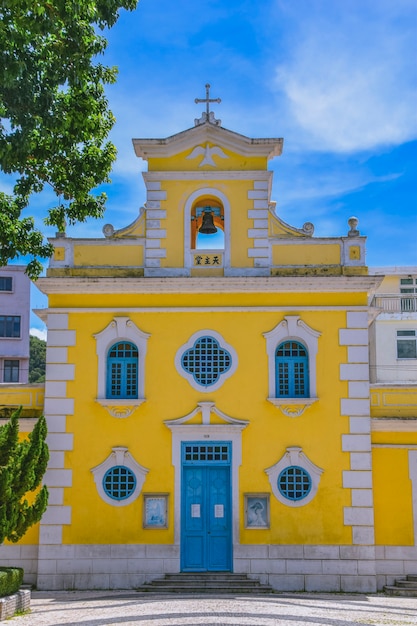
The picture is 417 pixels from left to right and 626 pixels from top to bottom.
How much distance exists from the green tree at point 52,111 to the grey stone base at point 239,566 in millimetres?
Answer: 6510

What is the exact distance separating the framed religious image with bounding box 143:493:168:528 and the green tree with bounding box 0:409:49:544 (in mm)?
2816

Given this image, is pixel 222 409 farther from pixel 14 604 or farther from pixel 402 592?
pixel 14 604

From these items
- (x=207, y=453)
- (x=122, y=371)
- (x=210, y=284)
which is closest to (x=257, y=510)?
(x=207, y=453)

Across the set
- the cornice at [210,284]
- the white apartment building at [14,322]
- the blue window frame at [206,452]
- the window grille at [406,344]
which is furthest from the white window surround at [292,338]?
the white apartment building at [14,322]

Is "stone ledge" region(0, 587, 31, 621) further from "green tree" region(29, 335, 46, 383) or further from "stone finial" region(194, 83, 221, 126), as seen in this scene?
"green tree" region(29, 335, 46, 383)

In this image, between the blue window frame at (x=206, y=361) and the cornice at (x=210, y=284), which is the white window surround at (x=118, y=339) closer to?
the cornice at (x=210, y=284)

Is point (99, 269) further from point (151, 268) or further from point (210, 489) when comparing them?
point (210, 489)

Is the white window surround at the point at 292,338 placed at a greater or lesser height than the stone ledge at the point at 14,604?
greater

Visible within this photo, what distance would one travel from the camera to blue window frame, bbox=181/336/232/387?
67.1 feet

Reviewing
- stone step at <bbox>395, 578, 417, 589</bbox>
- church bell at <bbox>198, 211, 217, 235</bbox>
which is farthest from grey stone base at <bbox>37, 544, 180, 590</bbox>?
church bell at <bbox>198, 211, 217, 235</bbox>

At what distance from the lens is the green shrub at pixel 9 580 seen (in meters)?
16.1

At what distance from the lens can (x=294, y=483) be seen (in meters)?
19.9

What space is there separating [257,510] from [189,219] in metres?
7.06

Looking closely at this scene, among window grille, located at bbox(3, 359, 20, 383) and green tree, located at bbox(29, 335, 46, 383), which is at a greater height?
green tree, located at bbox(29, 335, 46, 383)
